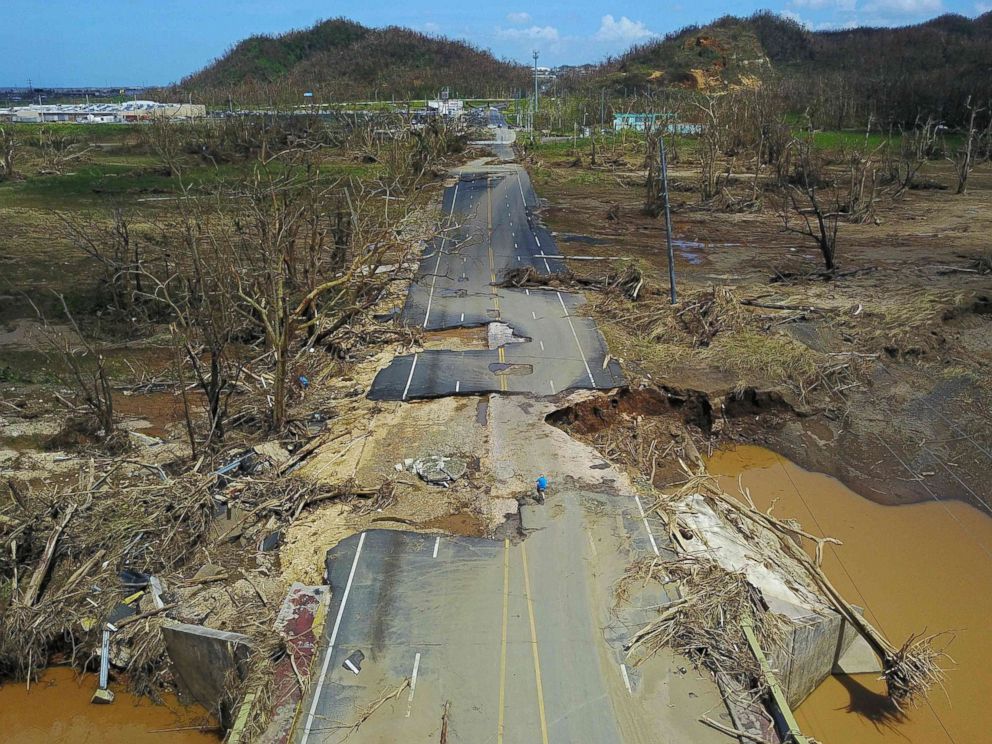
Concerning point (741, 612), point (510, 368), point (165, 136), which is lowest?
point (741, 612)

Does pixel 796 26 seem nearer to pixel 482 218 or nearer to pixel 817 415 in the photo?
pixel 482 218

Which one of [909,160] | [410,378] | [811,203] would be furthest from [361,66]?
[410,378]

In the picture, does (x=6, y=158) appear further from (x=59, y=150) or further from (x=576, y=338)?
(x=576, y=338)

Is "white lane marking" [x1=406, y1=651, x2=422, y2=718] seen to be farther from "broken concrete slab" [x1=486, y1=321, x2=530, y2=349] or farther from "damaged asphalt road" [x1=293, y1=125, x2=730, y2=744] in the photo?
"broken concrete slab" [x1=486, y1=321, x2=530, y2=349]

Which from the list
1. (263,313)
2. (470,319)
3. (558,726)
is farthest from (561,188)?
(558,726)

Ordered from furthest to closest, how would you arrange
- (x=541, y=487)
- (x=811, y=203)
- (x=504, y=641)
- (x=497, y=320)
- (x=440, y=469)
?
(x=811, y=203)
(x=497, y=320)
(x=440, y=469)
(x=541, y=487)
(x=504, y=641)

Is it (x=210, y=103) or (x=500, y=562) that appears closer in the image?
(x=500, y=562)

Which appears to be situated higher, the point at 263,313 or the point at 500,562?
the point at 263,313
